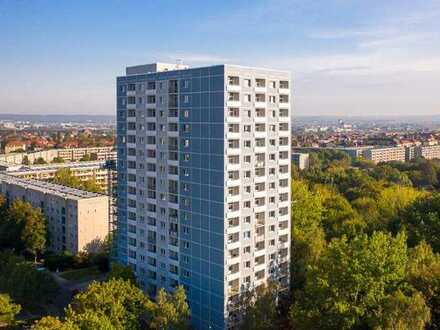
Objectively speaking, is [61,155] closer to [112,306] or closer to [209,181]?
[209,181]

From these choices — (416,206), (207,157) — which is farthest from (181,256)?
(416,206)

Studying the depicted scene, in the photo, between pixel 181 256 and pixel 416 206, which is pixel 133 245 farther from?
pixel 416 206

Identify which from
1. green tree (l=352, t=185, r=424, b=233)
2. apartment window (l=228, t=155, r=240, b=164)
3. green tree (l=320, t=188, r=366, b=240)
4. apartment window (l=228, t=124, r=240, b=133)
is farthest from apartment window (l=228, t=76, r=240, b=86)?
green tree (l=352, t=185, r=424, b=233)

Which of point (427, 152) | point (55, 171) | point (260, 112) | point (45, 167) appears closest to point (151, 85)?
point (260, 112)

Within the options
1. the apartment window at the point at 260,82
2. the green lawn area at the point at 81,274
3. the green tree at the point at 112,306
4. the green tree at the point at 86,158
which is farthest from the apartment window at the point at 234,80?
the green tree at the point at 86,158

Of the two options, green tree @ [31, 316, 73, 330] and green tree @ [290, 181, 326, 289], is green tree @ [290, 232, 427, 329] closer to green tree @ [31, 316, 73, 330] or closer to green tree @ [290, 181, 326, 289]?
green tree @ [290, 181, 326, 289]
